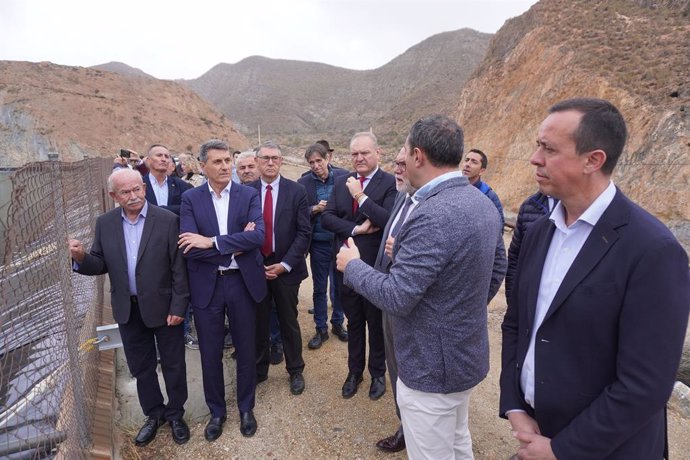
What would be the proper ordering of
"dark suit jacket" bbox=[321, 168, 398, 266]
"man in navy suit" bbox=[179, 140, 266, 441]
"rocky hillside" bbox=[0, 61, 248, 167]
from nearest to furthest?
"man in navy suit" bbox=[179, 140, 266, 441] < "dark suit jacket" bbox=[321, 168, 398, 266] < "rocky hillside" bbox=[0, 61, 248, 167]

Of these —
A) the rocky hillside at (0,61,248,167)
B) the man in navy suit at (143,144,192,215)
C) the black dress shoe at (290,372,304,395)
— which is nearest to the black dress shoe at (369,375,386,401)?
the black dress shoe at (290,372,304,395)

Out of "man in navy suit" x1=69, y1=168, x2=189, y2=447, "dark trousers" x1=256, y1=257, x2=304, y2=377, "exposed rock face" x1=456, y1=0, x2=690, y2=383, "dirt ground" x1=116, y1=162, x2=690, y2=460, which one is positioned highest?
"exposed rock face" x1=456, y1=0, x2=690, y2=383

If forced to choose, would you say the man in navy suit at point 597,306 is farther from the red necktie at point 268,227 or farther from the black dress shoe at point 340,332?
the black dress shoe at point 340,332

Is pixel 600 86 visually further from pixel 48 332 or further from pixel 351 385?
pixel 48 332

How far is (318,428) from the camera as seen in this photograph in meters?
3.07

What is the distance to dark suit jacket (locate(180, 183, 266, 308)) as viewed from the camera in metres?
2.74

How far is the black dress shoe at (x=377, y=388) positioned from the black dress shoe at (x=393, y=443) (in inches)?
19.6

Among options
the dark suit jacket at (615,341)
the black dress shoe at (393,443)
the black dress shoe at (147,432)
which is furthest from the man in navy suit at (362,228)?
the dark suit jacket at (615,341)

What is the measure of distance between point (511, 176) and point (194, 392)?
41.5 ft

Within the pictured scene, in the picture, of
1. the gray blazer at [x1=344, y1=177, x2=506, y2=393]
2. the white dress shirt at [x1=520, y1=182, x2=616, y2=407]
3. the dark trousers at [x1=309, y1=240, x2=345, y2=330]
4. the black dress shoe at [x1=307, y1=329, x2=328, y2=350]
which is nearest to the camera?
the white dress shirt at [x1=520, y1=182, x2=616, y2=407]

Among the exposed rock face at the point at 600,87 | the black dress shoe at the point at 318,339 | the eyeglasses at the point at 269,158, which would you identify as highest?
the exposed rock face at the point at 600,87

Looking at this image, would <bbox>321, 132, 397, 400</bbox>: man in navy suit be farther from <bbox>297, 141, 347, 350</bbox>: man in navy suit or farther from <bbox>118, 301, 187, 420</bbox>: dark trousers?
<bbox>118, 301, 187, 420</bbox>: dark trousers

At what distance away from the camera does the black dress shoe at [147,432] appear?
9.50ft

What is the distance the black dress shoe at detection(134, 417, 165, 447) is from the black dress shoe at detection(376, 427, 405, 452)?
1723 mm
